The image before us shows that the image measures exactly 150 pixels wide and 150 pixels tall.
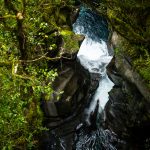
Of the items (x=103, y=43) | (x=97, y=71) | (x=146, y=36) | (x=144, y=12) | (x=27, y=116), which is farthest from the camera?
(x=103, y=43)

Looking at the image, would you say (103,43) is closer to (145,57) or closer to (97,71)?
(97,71)

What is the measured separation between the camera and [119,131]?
731 inches

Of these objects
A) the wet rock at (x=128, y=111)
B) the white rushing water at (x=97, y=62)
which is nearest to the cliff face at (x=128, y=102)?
the wet rock at (x=128, y=111)

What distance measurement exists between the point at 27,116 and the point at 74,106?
7612 mm

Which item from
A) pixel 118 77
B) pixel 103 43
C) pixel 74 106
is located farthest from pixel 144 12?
pixel 103 43

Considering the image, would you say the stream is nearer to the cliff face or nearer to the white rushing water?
the white rushing water

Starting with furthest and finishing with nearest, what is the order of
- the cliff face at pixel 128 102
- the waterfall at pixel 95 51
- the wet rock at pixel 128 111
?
the waterfall at pixel 95 51 < the wet rock at pixel 128 111 < the cliff face at pixel 128 102

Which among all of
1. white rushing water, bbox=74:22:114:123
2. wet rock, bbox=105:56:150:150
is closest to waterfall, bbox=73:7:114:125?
white rushing water, bbox=74:22:114:123

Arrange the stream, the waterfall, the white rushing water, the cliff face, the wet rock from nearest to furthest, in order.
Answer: the cliff face
the wet rock
the stream
the white rushing water
the waterfall

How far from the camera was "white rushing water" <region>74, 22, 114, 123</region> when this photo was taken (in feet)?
66.7

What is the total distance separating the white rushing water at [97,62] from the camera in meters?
20.3

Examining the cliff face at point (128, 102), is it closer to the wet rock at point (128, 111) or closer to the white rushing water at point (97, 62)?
the wet rock at point (128, 111)

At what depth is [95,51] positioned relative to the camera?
23.9 metres

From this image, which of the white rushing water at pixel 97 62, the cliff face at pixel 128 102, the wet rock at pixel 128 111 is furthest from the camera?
the white rushing water at pixel 97 62
